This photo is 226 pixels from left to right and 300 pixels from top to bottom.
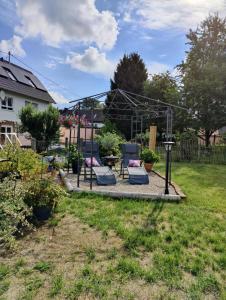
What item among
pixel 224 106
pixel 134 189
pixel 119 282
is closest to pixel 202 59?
pixel 224 106

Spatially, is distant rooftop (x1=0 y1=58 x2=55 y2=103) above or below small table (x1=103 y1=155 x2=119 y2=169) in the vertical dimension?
above

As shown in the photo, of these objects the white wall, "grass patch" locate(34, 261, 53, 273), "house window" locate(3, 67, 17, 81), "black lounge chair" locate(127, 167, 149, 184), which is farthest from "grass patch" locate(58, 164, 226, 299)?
"house window" locate(3, 67, 17, 81)

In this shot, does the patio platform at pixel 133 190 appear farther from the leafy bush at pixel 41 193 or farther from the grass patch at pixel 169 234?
the leafy bush at pixel 41 193

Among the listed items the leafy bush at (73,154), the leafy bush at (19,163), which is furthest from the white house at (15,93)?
the leafy bush at (19,163)

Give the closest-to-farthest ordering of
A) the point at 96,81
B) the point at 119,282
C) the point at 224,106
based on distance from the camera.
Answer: the point at 119,282 < the point at 224,106 < the point at 96,81

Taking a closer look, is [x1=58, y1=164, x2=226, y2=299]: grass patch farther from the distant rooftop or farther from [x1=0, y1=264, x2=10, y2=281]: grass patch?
the distant rooftop

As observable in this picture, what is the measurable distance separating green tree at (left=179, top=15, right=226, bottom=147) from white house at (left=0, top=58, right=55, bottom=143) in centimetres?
1203

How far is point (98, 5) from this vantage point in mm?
9930

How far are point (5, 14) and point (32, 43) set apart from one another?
3.71 metres

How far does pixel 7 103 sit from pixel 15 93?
1.06 m

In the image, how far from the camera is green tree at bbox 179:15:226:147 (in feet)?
53.4

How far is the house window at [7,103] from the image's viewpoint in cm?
1919

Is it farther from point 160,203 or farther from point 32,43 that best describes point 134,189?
point 32,43

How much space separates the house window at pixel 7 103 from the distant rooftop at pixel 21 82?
77 cm
